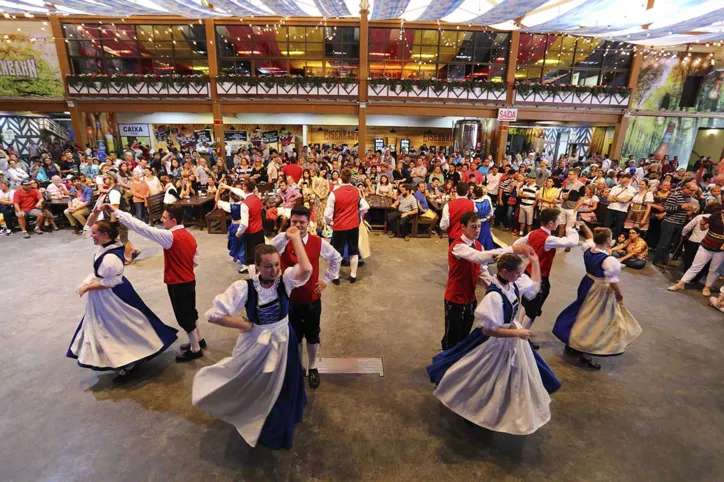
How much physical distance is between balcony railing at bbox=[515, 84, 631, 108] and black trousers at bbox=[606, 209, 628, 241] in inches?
363

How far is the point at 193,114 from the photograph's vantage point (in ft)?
54.2

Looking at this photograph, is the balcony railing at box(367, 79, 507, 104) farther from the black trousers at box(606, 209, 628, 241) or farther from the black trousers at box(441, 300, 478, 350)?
the black trousers at box(441, 300, 478, 350)

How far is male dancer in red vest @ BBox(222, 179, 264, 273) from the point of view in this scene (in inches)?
194

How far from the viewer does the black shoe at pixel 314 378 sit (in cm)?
339

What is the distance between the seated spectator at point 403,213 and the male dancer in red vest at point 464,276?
14.5ft

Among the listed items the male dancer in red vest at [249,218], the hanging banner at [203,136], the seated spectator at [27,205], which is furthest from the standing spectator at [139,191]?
the hanging banner at [203,136]

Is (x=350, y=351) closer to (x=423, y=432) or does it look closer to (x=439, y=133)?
(x=423, y=432)

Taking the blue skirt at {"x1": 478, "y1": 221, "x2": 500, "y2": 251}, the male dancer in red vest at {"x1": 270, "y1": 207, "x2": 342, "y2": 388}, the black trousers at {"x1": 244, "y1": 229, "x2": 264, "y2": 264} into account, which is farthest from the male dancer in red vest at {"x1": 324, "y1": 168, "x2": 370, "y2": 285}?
the male dancer in red vest at {"x1": 270, "y1": 207, "x2": 342, "y2": 388}

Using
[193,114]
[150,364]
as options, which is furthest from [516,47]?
[150,364]

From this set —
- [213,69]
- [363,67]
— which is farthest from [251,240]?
[213,69]

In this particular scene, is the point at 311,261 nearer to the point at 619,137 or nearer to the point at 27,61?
the point at 619,137

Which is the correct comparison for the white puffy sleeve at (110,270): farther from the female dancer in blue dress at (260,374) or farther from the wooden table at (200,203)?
the wooden table at (200,203)

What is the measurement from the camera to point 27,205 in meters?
8.07

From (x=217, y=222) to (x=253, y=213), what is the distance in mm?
3419
